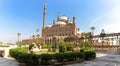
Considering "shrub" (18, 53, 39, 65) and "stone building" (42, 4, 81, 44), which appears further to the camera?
"stone building" (42, 4, 81, 44)

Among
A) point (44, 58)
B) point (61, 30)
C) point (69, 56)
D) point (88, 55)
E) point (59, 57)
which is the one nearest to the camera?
point (44, 58)

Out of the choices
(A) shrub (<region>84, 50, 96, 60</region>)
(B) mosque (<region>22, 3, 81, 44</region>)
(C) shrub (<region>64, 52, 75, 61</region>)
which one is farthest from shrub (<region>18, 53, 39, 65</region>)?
(B) mosque (<region>22, 3, 81, 44</region>)

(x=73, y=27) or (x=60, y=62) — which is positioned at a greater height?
(x=73, y=27)

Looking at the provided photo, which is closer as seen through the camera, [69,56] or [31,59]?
[31,59]

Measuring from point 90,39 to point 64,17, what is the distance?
42948 millimetres

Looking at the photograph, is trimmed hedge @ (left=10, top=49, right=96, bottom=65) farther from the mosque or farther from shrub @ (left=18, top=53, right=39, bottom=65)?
the mosque

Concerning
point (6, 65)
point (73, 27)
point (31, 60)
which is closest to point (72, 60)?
point (31, 60)

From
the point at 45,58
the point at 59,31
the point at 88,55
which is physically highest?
the point at 59,31

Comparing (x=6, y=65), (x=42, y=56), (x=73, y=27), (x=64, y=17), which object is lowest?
(x=6, y=65)

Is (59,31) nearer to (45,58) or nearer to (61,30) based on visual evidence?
(61,30)

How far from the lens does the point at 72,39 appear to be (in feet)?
143

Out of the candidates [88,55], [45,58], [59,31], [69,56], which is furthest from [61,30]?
[45,58]

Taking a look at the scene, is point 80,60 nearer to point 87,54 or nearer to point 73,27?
point 87,54

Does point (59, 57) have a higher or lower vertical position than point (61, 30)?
lower
